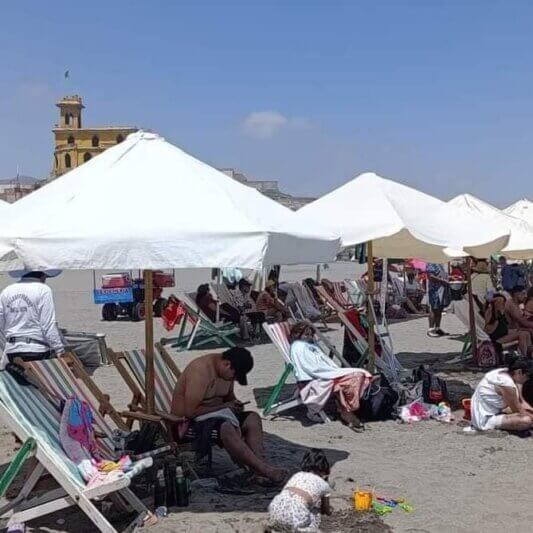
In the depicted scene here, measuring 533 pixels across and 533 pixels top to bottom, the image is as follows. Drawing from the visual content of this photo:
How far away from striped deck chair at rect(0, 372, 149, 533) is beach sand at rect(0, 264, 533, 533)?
0.21 meters

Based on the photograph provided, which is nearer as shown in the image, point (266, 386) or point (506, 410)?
point (506, 410)

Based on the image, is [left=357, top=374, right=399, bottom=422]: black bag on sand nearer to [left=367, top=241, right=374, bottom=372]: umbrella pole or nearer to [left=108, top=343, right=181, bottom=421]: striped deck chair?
[left=367, top=241, right=374, bottom=372]: umbrella pole

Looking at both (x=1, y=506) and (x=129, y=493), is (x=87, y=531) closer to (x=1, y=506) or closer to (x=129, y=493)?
(x=129, y=493)

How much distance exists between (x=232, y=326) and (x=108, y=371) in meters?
3.12

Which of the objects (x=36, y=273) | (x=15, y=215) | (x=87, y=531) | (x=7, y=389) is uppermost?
(x=15, y=215)

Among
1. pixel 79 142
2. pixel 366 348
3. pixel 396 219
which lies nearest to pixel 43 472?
pixel 396 219

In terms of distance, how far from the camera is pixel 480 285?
458 inches

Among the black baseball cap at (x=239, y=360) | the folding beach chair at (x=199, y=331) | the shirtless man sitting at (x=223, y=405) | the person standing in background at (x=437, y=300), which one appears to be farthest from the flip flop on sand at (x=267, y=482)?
the person standing in background at (x=437, y=300)

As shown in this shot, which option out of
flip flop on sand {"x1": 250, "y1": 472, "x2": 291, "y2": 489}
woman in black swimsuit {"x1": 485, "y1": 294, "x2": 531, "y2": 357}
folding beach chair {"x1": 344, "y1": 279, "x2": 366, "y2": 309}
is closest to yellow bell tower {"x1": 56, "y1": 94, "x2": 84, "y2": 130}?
folding beach chair {"x1": 344, "y1": 279, "x2": 366, "y2": 309}

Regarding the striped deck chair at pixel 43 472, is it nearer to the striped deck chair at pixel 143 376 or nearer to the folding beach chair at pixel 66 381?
the folding beach chair at pixel 66 381

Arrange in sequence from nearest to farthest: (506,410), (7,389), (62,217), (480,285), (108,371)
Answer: (62,217) → (7,389) → (506,410) → (108,371) → (480,285)

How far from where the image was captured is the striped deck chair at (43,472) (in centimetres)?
400

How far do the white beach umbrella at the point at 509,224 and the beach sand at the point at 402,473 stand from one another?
6.82 ft

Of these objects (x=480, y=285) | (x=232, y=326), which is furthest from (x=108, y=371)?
(x=480, y=285)
